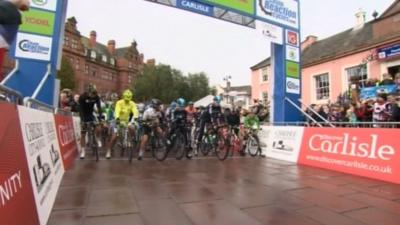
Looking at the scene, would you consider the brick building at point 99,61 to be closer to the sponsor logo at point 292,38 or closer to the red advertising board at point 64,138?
the sponsor logo at point 292,38

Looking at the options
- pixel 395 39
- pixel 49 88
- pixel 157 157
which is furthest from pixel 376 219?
pixel 395 39

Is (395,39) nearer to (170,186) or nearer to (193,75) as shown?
(170,186)

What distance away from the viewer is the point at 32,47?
8.27 metres

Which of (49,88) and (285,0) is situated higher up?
(285,0)

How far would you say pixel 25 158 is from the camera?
3.21 m

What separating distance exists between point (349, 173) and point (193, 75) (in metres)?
57.0

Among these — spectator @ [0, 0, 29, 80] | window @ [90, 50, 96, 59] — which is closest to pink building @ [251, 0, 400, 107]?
spectator @ [0, 0, 29, 80]

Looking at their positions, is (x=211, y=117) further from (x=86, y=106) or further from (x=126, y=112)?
(x=86, y=106)

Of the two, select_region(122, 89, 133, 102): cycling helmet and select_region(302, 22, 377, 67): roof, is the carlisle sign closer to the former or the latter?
select_region(122, 89, 133, 102): cycling helmet

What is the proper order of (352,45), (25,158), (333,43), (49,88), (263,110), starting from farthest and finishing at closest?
(333,43) → (352,45) → (263,110) → (49,88) → (25,158)

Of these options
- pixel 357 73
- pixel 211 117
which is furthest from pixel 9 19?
pixel 357 73

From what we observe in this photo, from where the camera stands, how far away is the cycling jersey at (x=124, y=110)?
29.9 ft

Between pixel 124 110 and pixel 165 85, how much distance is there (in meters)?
50.8

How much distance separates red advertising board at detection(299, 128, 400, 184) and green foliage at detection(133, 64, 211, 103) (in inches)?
1986
